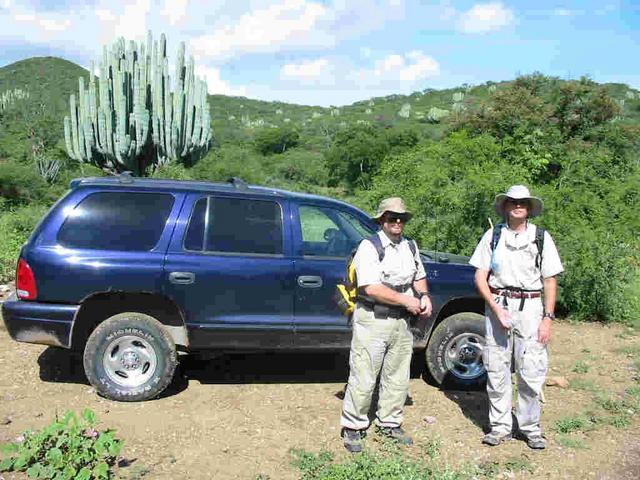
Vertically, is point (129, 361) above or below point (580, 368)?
above

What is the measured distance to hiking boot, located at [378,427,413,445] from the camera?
425 cm

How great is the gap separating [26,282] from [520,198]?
3.59 m

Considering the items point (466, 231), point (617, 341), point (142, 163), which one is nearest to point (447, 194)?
point (466, 231)

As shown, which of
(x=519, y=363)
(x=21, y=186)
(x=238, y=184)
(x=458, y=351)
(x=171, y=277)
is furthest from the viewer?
(x=21, y=186)

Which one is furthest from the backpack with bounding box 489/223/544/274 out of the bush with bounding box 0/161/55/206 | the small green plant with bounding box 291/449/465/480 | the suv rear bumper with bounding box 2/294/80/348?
the bush with bounding box 0/161/55/206

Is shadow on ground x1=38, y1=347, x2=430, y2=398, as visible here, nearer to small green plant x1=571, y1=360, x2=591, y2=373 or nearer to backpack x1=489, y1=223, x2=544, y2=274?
small green plant x1=571, y1=360, x2=591, y2=373

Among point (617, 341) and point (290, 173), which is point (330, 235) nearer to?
point (617, 341)

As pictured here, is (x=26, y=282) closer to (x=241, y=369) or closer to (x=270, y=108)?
(x=241, y=369)

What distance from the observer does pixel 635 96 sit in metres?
72.9

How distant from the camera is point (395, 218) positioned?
3959 mm

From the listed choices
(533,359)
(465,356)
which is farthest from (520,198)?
(465,356)

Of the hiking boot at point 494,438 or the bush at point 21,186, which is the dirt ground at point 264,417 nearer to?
the hiking boot at point 494,438

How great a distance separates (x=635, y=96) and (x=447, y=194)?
75284 millimetres

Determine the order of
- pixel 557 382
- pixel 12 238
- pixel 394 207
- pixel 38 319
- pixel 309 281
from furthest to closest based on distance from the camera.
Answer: pixel 12 238 < pixel 557 382 < pixel 309 281 < pixel 38 319 < pixel 394 207
